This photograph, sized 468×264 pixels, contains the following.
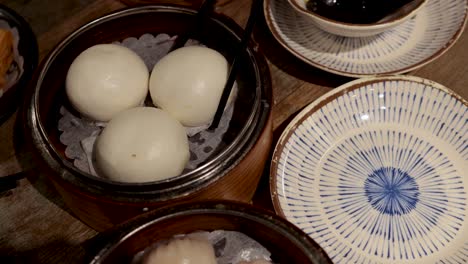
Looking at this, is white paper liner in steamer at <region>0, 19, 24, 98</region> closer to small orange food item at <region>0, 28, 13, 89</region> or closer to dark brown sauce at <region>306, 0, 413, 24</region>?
small orange food item at <region>0, 28, 13, 89</region>

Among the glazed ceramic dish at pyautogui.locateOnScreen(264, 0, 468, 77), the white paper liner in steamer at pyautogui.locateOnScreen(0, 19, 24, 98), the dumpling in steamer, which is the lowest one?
the white paper liner in steamer at pyautogui.locateOnScreen(0, 19, 24, 98)

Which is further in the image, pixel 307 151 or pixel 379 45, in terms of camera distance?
pixel 379 45

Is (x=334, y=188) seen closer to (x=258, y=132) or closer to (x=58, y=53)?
(x=258, y=132)

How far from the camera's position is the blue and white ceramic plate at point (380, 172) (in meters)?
0.94

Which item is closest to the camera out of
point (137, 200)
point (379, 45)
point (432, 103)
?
point (137, 200)

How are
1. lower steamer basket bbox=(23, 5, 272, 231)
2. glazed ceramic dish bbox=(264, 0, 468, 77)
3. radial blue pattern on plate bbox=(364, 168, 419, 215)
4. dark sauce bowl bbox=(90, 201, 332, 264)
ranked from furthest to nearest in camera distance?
glazed ceramic dish bbox=(264, 0, 468, 77) → radial blue pattern on plate bbox=(364, 168, 419, 215) → lower steamer basket bbox=(23, 5, 272, 231) → dark sauce bowl bbox=(90, 201, 332, 264)

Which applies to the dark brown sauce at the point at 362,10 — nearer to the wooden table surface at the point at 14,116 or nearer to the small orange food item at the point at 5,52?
the wooden table surface at the point at 14,116

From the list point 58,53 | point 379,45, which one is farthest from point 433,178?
point 58,53

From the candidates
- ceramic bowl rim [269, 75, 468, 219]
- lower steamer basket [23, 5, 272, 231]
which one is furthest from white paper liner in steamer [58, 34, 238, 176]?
ceramic bowl rim [269, 75, 468, 219]

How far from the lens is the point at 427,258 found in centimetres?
92

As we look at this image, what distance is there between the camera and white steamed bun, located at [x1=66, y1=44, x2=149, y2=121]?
3.30 feet

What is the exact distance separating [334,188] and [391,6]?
1.46 ft

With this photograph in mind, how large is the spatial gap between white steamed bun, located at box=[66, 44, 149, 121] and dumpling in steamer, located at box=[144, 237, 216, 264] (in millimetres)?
367

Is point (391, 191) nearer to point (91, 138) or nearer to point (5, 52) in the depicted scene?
point (91, 138)
